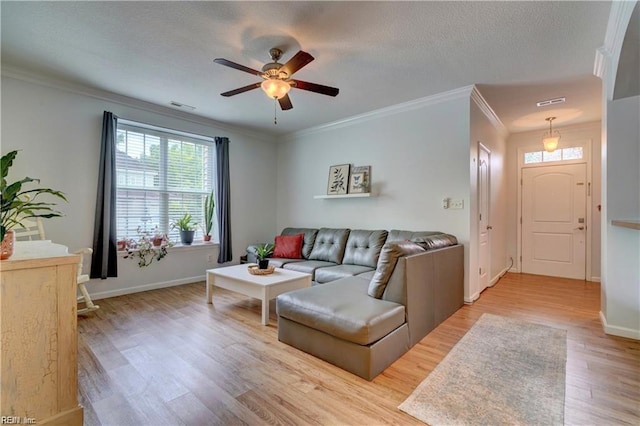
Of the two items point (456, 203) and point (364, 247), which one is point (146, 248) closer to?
point (364, 247)

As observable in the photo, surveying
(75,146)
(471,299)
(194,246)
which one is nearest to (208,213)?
(194,246)

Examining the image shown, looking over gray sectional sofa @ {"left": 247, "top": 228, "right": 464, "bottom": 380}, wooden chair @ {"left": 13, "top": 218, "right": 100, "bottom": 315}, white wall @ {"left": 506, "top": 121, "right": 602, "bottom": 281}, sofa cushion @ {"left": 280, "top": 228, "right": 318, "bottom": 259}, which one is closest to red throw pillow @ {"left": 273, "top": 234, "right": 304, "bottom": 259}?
sofa cushion @ {"left": 280, "top": 228, "right": 318, "bottom": 259}

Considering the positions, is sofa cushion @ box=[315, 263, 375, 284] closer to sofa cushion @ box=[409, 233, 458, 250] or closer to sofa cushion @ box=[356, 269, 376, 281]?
sofa cushion @ box=[356, 269, 376, 281]

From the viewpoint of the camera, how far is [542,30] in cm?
234

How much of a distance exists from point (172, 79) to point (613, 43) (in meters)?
4.07

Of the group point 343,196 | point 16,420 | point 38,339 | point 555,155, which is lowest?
point 16,420

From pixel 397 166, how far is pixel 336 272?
5.65ft

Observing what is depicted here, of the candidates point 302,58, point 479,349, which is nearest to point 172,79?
point 302,58

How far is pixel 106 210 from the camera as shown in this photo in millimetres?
3631

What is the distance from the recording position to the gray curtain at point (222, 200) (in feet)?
15.7

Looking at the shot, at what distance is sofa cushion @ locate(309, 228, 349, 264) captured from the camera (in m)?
4.16

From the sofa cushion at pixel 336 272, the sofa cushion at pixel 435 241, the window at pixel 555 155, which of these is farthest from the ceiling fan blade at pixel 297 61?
the window at pixel 555 155

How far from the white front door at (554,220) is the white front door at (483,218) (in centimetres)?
159

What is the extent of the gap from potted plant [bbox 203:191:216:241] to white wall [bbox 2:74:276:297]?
0.30 meters
